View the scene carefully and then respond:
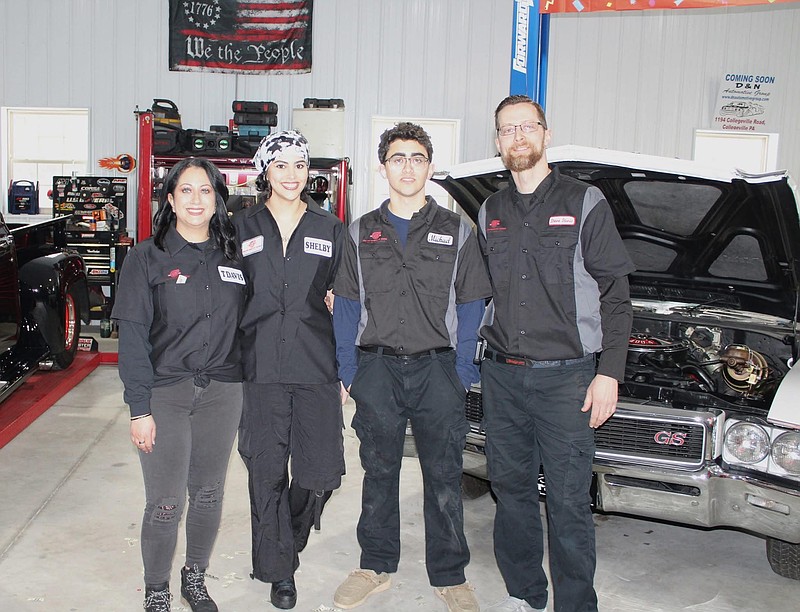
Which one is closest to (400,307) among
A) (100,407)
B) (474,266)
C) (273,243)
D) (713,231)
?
(474,266)

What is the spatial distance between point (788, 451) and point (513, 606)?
3.73 ft

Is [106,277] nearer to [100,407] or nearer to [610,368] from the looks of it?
[100,407]

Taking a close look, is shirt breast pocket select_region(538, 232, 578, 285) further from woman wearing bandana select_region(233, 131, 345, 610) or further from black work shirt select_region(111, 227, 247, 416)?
black work shirt select_region(111, 227, 247, 416)

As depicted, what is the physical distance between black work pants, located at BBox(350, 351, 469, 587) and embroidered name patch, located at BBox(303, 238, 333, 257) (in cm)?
40

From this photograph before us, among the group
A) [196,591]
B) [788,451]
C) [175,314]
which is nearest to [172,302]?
[175,314]

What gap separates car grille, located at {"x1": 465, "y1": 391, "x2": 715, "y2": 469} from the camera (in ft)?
9.97

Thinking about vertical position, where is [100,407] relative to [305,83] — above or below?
below

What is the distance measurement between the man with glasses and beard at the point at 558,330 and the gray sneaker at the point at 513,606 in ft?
0.74

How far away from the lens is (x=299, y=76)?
411 inches

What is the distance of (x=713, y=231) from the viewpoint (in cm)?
375

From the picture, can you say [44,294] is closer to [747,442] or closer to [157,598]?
[157,598]

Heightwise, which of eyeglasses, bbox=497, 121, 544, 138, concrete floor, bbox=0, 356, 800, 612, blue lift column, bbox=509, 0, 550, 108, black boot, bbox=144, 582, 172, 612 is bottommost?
concrete floor, bbox=0, 356, 800, 612

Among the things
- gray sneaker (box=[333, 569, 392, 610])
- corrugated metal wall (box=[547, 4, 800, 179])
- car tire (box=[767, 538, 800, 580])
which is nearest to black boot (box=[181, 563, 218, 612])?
gray sneaker (box=[333, 569, 392, 610])

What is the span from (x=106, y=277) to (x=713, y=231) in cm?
727
